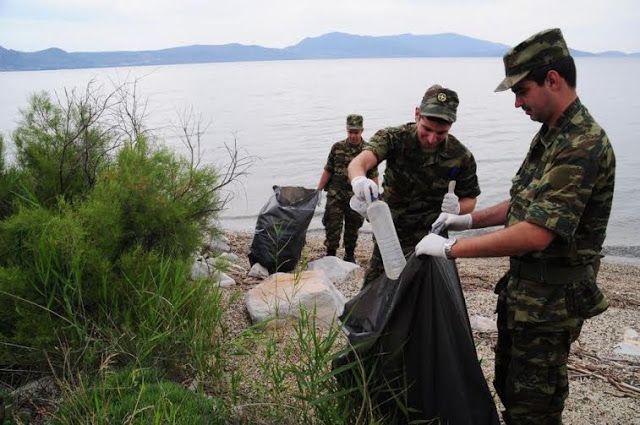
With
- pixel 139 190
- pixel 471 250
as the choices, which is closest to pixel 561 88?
pixel 471 250

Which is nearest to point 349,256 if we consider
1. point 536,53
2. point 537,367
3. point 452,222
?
point 452,222

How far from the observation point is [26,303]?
3.01m

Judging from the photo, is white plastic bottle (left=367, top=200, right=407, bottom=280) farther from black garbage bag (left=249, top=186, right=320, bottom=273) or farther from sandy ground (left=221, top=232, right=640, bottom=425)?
black garbage bag (left=249, top=186, right=320, bottom=273)

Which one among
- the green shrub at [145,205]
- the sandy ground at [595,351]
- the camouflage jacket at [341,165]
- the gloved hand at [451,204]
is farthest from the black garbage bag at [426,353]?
the camouflage jacket at [341,165]

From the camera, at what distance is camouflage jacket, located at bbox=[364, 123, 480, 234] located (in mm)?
3701

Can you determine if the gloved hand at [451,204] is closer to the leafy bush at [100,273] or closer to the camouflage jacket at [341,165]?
the leafy bush at [100,273]

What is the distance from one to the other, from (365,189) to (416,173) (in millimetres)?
997

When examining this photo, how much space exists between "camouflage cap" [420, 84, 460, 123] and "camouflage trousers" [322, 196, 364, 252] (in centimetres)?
401

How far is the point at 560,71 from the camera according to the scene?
2.30 meters

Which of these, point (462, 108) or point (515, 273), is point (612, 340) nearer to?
point (515, 273)

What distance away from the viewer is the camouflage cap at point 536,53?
90.4 inches

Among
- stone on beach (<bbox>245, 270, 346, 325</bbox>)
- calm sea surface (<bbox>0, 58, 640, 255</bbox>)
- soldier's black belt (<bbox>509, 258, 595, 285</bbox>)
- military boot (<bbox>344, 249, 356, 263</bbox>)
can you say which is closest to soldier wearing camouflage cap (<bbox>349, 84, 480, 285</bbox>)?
stone on beach (<bbox>245, 270, 346, 325</bbox>)

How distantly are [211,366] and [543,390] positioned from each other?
67.2 inches

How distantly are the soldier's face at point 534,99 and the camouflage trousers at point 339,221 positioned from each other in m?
5.00
